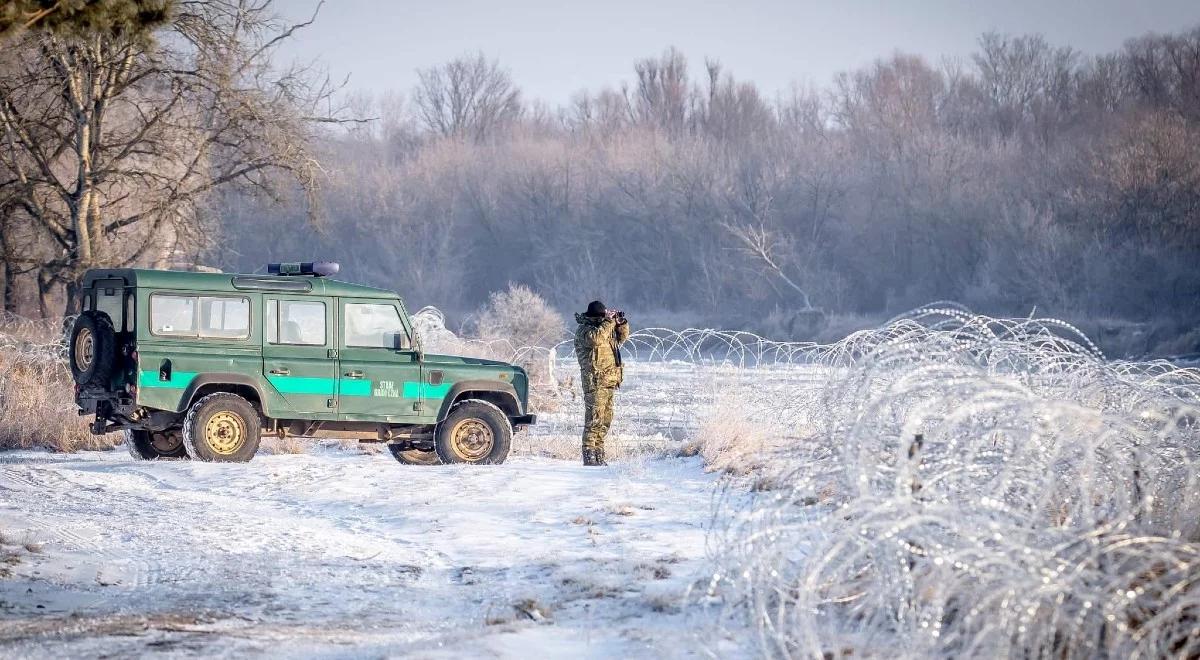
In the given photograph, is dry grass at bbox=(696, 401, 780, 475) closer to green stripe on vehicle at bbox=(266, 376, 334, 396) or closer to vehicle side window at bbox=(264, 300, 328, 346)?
green stripe on vehicle at bbox=(266, 376, 334, 396)

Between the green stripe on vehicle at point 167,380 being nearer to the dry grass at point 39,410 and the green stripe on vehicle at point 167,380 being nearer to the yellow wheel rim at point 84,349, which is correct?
the yellow wheel rim at point 84,349

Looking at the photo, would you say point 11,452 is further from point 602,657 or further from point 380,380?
point 602,657

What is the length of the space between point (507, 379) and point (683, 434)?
21.8ft

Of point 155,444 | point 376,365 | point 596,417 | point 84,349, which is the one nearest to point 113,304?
point 84,349

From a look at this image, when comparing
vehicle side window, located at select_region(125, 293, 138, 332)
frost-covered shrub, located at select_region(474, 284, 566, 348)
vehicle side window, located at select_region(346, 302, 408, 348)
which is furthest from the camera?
frost-covered shrub, located at select_region(474, 284, 566, 348)

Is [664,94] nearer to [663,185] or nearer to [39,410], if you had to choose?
[663,185]

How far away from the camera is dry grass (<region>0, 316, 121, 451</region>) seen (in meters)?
15.8

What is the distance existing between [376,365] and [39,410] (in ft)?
18.0

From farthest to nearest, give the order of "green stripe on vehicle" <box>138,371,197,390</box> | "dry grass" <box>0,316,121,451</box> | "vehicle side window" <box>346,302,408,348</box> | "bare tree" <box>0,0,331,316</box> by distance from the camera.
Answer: "bare tree" <box>0,0,331,316</box> < "dry grass" <box>0,316,121,451</box> < "vehicle side window" <box>346,302,408,348</box> < "green stripe on vehicle" <box>138,371,197,390</box>

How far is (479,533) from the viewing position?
968 centimetres

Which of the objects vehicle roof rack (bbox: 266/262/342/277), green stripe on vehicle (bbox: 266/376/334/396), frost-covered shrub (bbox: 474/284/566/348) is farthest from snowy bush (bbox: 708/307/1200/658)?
frost-covered shrub (bbox: 474/284/566/348)

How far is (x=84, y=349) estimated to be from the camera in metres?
12.6

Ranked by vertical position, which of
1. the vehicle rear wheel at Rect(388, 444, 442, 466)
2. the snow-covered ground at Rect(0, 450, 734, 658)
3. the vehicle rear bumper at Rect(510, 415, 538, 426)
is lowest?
the snow-covered ground at Rect(0, 450, 734, 658)

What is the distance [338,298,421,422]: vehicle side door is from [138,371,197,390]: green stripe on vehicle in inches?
58.5
